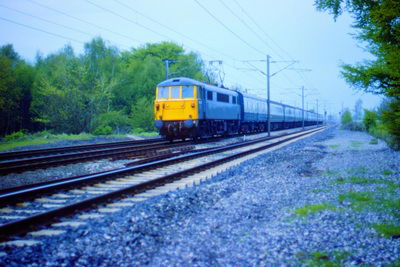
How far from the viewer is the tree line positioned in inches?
1099

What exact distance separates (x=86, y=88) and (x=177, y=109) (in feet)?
41.4

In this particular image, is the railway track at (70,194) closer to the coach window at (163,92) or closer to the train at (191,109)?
the train at (191,109)

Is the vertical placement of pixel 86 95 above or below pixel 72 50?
below

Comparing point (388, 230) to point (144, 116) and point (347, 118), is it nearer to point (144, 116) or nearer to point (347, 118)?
point (144, 116)

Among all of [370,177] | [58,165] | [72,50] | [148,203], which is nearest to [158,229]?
[148,203]

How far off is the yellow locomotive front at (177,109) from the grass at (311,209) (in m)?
13.1

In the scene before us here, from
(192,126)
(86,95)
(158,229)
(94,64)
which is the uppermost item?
(94,64)

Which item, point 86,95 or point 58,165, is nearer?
point 58,165

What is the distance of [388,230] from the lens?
4195 mm

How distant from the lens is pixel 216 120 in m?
22.0

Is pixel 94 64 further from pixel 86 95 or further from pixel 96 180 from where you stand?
pixel 96 180

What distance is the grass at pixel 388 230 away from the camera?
13.3 feet

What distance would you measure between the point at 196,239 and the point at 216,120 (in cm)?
1800

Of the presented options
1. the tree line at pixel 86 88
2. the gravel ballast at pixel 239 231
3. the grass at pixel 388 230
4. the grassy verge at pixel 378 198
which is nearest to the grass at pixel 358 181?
the grassy verge at pixel 378 198
